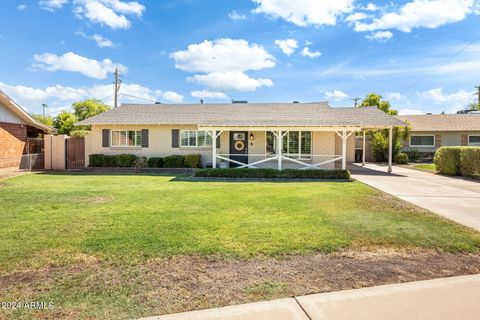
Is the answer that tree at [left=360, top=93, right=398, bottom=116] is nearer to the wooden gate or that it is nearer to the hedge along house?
the hedge along house

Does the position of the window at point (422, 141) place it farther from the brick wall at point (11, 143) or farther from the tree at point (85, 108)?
the tree at point (85, 108)

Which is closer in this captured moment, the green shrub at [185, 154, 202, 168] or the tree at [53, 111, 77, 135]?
the green shrub at [185, 154, 202, 168]

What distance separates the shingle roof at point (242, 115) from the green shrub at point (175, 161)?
7.04 ft

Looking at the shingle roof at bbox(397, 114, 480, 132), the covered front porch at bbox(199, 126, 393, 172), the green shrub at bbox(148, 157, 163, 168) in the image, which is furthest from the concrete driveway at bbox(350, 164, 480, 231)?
the shingle roof at bbox(397, 114, 480, 132)

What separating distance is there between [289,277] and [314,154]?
14639 mm

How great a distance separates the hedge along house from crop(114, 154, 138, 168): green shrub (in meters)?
0.79

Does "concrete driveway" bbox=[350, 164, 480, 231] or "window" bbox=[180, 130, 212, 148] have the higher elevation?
"window" bbox=[180, 130, 212, 148]

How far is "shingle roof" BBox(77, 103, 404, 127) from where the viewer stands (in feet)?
57.1

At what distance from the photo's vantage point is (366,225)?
20.6 feet

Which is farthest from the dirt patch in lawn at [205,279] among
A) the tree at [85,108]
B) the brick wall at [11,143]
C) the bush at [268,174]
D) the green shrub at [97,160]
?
the tree at [85,108]

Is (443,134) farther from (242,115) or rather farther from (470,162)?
(242,115)

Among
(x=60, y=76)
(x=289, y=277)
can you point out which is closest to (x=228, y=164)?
(x=289, y=277)

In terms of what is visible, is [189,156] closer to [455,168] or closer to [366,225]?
[366,225]

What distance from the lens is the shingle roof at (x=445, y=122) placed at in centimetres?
2808
